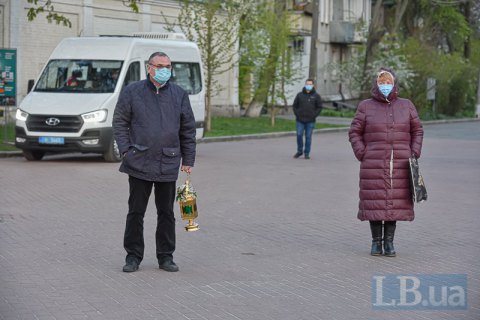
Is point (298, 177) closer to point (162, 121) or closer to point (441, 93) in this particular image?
point (162, 121)

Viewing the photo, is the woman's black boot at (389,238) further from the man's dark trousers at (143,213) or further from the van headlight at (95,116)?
the van headlight at (95,116)

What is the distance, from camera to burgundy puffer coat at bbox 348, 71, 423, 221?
10.7 m

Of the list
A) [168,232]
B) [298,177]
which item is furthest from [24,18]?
[168,232]

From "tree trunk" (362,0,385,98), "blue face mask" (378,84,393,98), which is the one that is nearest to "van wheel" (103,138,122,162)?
"blue face mask" (378,84,393,98)

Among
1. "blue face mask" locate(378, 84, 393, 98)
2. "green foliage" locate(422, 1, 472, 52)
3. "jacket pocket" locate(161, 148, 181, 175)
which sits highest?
"green foliage" locate(422, 1, 472, 52)

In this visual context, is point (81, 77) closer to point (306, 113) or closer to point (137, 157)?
point (306, 113)

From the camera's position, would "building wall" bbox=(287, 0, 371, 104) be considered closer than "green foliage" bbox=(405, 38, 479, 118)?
No

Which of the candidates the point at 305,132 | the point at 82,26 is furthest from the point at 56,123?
the point at 82,26

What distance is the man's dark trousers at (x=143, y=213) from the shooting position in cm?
958

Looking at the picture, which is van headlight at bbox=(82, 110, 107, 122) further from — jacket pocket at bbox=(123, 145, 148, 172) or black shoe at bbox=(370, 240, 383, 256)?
jacket pocket at bbox=(123, 145, 148, 172)

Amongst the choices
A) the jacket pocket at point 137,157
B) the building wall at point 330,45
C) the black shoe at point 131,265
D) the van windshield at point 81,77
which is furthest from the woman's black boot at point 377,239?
the building wall at point 330,45

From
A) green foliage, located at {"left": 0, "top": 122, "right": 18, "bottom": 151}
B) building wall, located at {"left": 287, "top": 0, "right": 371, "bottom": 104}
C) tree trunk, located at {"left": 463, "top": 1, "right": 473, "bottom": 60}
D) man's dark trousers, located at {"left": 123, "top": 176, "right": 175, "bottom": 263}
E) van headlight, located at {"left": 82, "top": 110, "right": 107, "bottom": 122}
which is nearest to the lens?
man's dark trousers, located at {"left": 123, "top": 176, "right": 175, "bottom": 263}

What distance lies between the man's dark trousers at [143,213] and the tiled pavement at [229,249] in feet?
0.66

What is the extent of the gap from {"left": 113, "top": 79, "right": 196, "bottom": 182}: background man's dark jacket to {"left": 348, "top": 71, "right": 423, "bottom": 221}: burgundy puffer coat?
2.09 m
